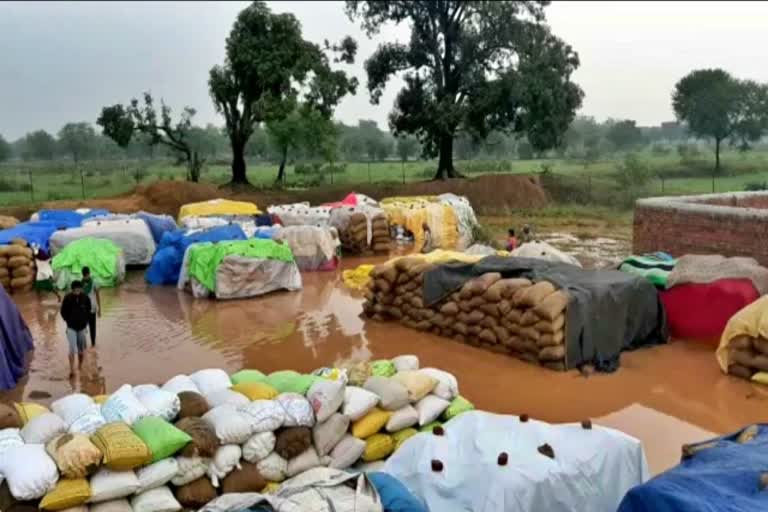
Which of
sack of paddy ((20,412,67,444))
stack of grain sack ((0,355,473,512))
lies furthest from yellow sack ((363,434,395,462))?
sack of paddy ((20,412,67,444))

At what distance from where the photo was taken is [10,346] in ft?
29.4

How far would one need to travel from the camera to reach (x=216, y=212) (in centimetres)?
1859

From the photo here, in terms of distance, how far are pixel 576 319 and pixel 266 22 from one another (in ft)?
65.0

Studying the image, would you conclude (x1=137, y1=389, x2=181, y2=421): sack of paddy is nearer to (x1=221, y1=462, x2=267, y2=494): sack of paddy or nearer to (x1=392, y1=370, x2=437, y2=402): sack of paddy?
(x1=221, y1=462, x2=267, y2=494): sack of paddy

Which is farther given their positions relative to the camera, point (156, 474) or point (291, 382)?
point (291, 382)

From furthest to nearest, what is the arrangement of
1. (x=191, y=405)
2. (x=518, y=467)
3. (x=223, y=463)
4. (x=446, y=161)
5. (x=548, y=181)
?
(x=548, y=181)
(x=446, y=161)
(x=191, y=405)
(x=223, y=463)
(x=518, y=467)

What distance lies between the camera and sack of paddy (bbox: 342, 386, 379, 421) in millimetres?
5879

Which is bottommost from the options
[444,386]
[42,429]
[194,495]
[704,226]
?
[194,495]

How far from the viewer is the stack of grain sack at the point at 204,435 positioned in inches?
192

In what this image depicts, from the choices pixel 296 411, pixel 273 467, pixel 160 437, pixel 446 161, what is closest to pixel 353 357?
pixel 296 411

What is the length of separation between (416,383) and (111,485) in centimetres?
255

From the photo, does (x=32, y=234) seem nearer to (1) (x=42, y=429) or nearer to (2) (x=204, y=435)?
(1) (x=42, y=429)

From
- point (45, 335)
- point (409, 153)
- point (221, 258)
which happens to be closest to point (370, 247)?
point (221, 258)

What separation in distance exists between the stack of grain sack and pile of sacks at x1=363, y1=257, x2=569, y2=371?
2.47m
